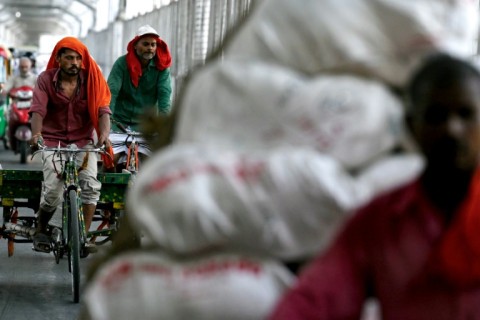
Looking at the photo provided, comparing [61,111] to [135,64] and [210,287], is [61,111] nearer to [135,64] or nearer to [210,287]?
[135,64]

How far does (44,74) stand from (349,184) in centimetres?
642

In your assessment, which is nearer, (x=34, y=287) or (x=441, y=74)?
(x=441, y=74)

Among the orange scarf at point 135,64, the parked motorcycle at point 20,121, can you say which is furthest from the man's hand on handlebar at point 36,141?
the parked motorcycle at point 20,121

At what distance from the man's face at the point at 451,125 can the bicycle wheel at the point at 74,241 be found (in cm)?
579

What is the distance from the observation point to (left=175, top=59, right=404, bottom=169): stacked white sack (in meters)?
2.65

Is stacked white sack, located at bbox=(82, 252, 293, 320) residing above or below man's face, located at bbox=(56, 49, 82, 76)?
above

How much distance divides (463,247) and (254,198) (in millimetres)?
457

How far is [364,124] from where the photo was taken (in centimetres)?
264

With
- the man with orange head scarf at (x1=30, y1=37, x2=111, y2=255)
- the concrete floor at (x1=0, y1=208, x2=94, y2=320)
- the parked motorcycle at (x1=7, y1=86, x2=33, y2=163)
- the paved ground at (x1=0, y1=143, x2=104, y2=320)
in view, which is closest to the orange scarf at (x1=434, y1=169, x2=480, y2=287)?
the concrete floor at (x1=0, y1=208, x2=94, y2=320)

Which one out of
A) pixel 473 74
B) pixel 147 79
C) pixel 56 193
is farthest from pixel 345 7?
pixel 147 79

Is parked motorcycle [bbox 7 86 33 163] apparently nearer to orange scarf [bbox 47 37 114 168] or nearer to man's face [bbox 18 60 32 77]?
man's face [bbox 18 60 32 77]

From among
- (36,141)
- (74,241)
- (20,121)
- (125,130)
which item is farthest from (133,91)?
(20,121)

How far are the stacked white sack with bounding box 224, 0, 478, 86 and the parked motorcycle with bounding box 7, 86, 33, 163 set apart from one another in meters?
19.5

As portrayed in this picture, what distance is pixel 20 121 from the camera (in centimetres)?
2303
